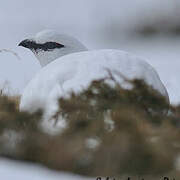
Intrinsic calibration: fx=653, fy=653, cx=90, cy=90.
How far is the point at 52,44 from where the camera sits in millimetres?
3279

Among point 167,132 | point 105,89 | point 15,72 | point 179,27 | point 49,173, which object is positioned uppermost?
point 179,27

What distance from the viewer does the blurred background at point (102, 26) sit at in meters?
5.44

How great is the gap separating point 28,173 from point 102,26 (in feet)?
20.2

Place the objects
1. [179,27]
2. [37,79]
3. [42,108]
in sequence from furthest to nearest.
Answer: [179,27], [37,79], [42,108]

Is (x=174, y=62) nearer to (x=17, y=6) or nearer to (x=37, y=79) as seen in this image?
(x=37, y=79)

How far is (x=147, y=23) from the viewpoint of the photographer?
759 cm

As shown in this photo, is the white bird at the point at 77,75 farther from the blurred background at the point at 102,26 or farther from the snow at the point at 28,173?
the blurred background at the point at 102,26

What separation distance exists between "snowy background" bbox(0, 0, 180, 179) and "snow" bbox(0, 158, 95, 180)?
224 centimetres

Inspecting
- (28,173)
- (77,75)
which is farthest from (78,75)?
(28,173)

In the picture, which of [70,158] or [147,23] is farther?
[147,23]

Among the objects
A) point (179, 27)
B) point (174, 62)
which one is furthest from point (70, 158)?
point (179, 27)

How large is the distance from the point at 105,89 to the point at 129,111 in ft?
0.52

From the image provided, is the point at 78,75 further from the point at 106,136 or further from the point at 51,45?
the point at 51,45

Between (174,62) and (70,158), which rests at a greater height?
(174,62)
